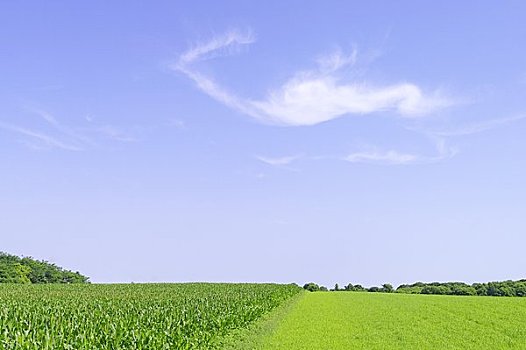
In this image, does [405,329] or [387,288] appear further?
[387,288]

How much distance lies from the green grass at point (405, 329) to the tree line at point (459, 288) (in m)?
31.7

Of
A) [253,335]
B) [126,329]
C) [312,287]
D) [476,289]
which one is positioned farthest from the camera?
[312,287]

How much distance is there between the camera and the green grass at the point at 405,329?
72.7 feet

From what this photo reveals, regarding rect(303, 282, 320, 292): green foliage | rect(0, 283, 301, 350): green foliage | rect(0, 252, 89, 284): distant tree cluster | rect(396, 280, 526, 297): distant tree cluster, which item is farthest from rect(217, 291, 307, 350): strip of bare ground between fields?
rect(0, 252, 89, 284): distant tree cluster

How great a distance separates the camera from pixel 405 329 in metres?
26.6

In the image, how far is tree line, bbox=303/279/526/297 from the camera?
6775 cm

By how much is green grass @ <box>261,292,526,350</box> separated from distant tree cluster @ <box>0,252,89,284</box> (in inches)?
3058

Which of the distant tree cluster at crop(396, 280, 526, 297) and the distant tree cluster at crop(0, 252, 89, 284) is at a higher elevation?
the distant tree cluster at crop(0, 252, 89, 284)

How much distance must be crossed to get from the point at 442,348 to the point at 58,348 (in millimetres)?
12980

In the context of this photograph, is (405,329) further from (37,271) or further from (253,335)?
(37,271)

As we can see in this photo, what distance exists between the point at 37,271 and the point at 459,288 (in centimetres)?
7016

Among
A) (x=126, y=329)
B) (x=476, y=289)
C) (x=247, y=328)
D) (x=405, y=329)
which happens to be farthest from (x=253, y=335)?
(x=476, y=289)

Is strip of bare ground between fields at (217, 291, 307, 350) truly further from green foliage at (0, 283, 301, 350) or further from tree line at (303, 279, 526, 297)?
tree line at (303, 279, 526, 297)

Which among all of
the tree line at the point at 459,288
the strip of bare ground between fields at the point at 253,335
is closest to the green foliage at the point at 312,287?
the tree line at the point at 459,288
